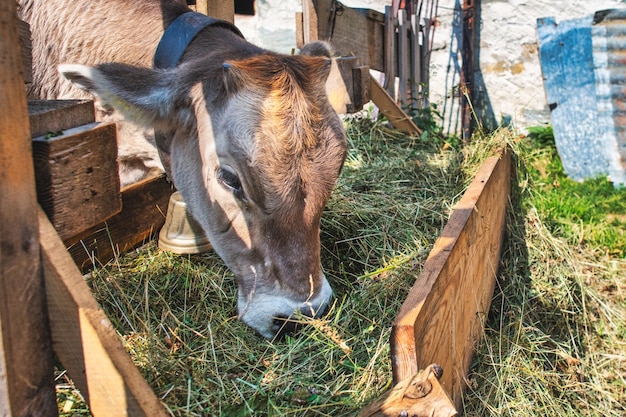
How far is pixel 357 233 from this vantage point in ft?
12.2

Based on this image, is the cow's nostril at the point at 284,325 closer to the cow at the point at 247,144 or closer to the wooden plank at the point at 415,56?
the cow at the point at 247,144

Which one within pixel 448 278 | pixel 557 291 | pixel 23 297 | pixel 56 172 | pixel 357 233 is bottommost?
pixel 557 291

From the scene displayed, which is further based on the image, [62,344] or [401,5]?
[401,5]

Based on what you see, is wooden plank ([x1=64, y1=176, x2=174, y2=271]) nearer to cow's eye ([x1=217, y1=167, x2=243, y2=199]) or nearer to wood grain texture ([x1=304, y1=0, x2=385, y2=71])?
cow's eye ([x1=217, y1=167, x2=243, y2=199])

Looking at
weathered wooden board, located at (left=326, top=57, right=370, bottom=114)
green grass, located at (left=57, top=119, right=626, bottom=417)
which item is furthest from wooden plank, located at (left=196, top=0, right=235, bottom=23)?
green grass, located at (left=57, top=119, right=626, bottom=417)

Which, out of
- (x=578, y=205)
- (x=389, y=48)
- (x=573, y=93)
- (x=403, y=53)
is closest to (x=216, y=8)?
(x=389, y=48)

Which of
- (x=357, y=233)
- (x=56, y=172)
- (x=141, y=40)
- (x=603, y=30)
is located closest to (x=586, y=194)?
(x=603, y=30)

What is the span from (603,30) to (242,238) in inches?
230

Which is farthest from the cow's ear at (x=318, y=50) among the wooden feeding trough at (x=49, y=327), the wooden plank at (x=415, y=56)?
the wooden plank at (x=415, y=56)

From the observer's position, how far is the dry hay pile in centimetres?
227

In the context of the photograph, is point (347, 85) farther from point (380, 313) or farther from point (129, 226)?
point (380, 313)

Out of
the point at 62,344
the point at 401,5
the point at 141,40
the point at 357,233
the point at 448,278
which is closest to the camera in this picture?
the point at 62,344

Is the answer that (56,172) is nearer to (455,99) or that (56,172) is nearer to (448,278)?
(448,278)

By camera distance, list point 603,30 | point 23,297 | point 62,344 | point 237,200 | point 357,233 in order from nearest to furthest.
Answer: point 23,297
point 62,344
point 237,200
point 357,233
point 603,30
